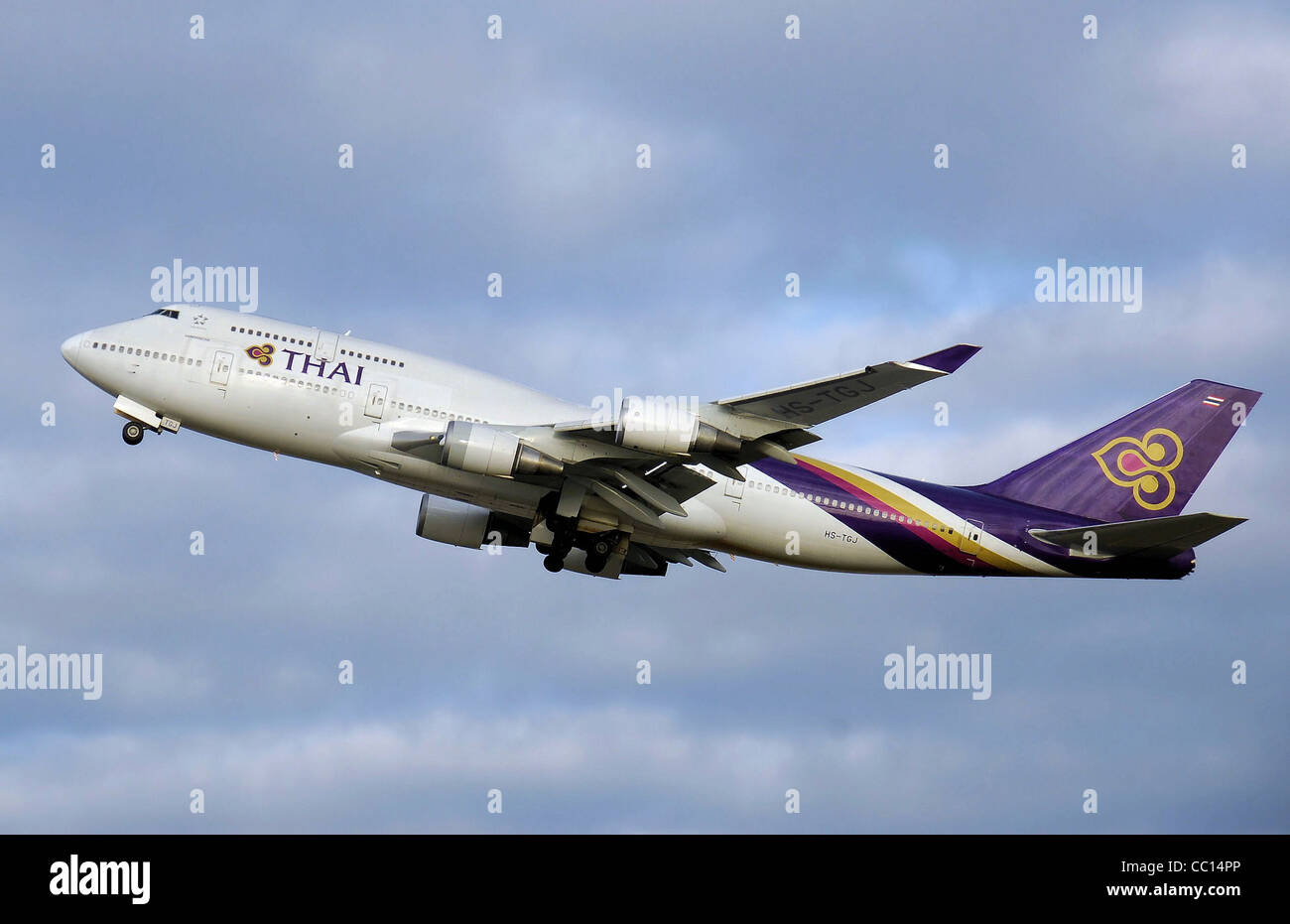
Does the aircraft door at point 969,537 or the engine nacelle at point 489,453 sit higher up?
the engine nacelle at point 489,453

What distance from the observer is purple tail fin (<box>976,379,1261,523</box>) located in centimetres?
4994

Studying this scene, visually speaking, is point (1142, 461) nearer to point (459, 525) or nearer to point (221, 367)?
point (459, 525)

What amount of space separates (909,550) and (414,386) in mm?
16311

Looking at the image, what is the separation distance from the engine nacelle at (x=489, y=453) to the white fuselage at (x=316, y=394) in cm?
153

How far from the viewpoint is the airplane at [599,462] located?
4056 cm

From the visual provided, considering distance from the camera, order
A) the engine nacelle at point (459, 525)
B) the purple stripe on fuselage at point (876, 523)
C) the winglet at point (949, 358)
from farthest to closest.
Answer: the engine nacelle at point (459, 525)
the purple stripe on fuselage at point (876, 523)
the winglet at point (949, 358)

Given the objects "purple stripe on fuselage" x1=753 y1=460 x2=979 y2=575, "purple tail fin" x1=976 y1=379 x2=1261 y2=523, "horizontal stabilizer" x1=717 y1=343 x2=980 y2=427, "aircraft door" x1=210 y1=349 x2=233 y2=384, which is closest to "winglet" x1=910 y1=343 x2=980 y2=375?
"horizontal stabilizer" x1=717 y1=343 x2=980 y2=427

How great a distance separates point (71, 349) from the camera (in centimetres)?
4356

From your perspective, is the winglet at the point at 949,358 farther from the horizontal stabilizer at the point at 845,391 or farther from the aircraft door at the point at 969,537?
Answer: the aircraft door at the point at 969,537

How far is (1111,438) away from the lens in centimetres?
5144

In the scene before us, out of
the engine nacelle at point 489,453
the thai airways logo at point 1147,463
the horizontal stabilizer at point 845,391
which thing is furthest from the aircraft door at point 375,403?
the thai airways logo at point 1147,463

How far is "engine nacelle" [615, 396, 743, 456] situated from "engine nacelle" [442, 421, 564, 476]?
286 cm

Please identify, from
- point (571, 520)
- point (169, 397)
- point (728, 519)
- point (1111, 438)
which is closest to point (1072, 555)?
point (1111, 438)

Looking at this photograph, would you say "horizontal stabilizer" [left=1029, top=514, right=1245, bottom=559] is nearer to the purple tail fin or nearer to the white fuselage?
the purple tail fin
